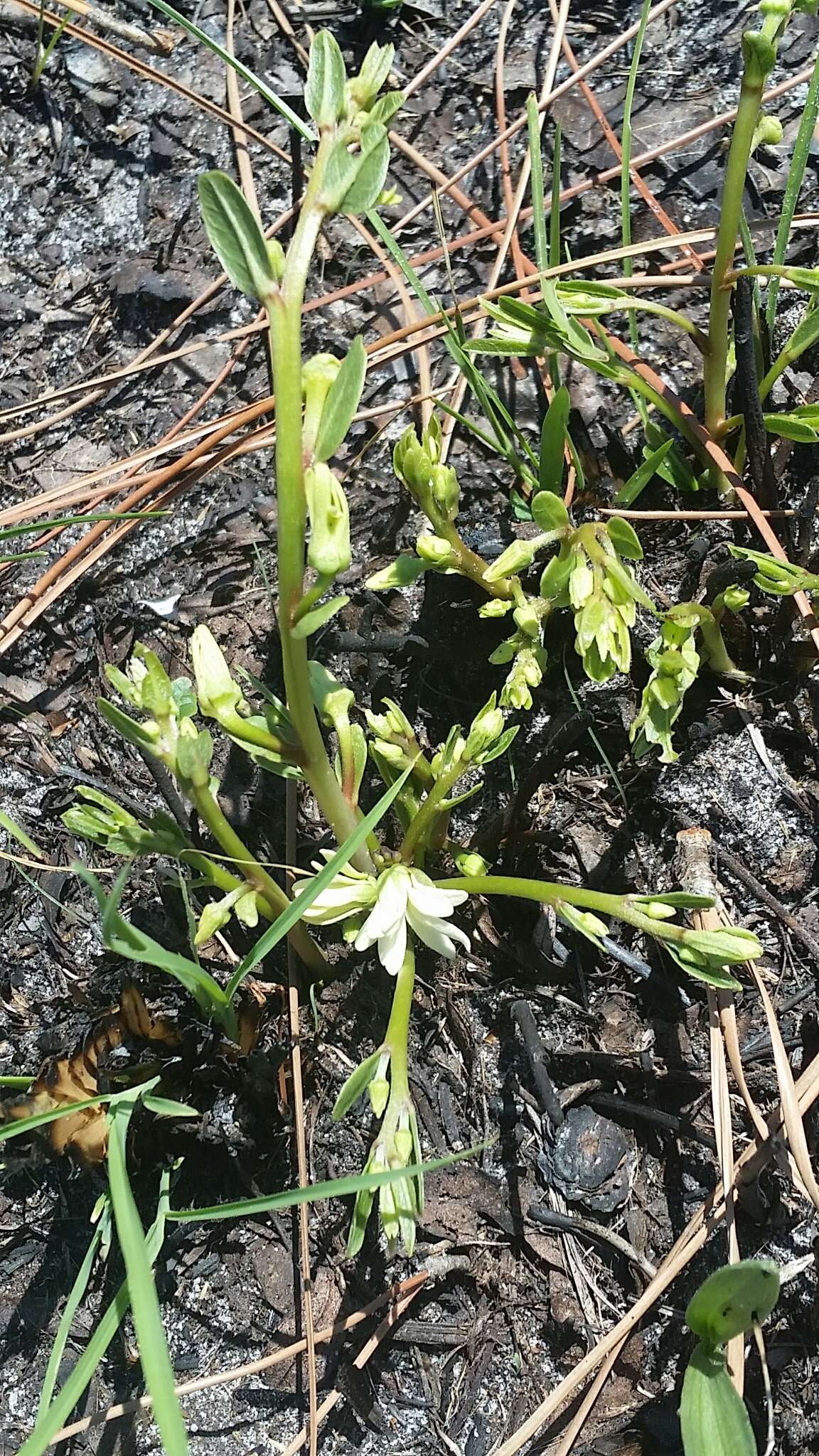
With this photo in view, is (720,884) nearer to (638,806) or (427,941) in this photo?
(638,806)

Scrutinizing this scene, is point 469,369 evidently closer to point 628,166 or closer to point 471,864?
point 628,166

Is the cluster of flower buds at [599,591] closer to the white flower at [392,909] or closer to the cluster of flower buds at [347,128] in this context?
the white flower at [392,909]

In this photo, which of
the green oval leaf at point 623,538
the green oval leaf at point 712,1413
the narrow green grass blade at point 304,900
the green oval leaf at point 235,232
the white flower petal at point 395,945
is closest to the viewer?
the green oval leaf at point 235,232

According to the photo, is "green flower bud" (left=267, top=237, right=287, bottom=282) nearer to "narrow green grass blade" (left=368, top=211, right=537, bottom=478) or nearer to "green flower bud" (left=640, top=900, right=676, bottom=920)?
"narrow green grass blade" (left=368, top=211, right=537, bottom=478)

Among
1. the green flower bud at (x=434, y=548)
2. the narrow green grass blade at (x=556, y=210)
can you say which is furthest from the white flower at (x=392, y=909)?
the narrow green grass blade at (x=556, y=210)

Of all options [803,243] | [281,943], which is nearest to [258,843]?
A: [281,943]

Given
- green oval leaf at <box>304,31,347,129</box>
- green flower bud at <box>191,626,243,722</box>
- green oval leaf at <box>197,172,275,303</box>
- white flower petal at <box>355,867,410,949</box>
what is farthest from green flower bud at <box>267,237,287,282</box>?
white flower petal at <box>355,867,410,949</box>
